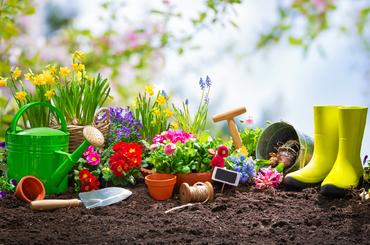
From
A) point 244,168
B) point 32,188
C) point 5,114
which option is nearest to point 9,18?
point 5,114

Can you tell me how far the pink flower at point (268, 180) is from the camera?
2141mm

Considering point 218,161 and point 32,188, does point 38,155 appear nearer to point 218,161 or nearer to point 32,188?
point 32,188

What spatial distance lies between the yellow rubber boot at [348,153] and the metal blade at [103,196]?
1247mm

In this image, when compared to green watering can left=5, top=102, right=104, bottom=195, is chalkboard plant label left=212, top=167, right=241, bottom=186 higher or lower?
lower

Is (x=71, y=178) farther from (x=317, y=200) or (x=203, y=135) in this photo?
→ (x=317, y=200)

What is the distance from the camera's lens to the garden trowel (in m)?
1.79

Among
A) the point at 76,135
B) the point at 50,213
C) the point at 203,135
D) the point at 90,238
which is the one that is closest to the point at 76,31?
the point at 76,135

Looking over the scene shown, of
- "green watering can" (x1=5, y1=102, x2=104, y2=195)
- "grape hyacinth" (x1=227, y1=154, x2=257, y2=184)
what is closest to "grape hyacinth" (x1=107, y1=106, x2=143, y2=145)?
"green watering can" (x1=5, y1=102, x2=104, y2=195)

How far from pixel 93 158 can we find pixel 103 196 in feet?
0.96

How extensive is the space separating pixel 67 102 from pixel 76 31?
0.79 m

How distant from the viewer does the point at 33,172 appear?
81.1 inches

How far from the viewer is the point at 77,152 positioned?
1.97 m

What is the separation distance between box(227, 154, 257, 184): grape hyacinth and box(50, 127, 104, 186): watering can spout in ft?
3.04

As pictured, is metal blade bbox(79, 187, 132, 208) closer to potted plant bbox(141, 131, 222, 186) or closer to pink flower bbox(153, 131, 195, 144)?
potted plant bbox(141, 131, 222, 186)
